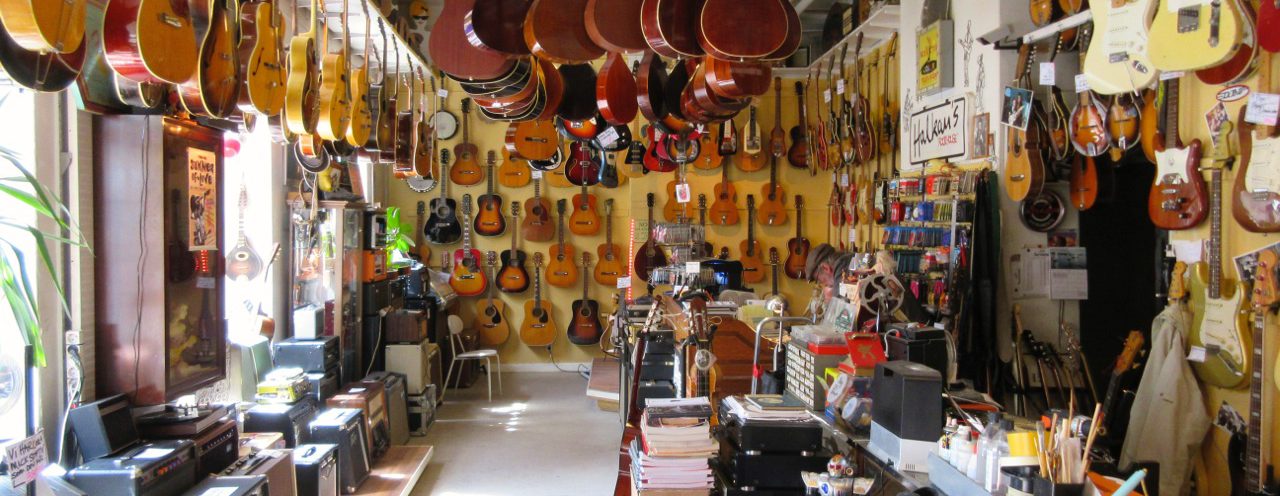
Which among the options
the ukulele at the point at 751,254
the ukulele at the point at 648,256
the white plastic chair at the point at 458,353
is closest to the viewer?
the white plastic chair at the point at 458,353

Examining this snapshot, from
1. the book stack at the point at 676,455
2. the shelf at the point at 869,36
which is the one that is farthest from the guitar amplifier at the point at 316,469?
the shelf at the point at 869,36

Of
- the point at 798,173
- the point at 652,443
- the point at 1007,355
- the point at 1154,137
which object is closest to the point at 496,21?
the point at 652,443

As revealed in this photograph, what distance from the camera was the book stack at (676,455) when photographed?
250 centimetres

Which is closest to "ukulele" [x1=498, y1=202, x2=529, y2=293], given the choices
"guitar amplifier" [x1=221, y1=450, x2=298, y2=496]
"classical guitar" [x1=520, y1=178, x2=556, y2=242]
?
"classical guitar" [x1=520, y1=178, x2=556, y2=242]

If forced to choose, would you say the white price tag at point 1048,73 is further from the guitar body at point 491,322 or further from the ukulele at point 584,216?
the guitar body at point 491,322

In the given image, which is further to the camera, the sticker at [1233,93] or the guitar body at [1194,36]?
the sticker at [1233,93]

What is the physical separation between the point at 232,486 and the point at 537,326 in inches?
218

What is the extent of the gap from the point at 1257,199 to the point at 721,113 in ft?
7.05

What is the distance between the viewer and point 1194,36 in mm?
2924

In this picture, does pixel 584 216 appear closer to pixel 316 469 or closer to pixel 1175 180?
pixel 316 469

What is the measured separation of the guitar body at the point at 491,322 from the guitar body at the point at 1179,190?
6.16 m

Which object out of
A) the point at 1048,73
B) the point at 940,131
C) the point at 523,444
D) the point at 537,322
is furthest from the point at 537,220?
the point at 1048,73

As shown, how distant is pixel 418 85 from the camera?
8344mm

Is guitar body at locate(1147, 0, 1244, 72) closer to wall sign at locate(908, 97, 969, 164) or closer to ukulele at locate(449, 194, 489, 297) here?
wall sign at locate(908, 97, 969, 164)
